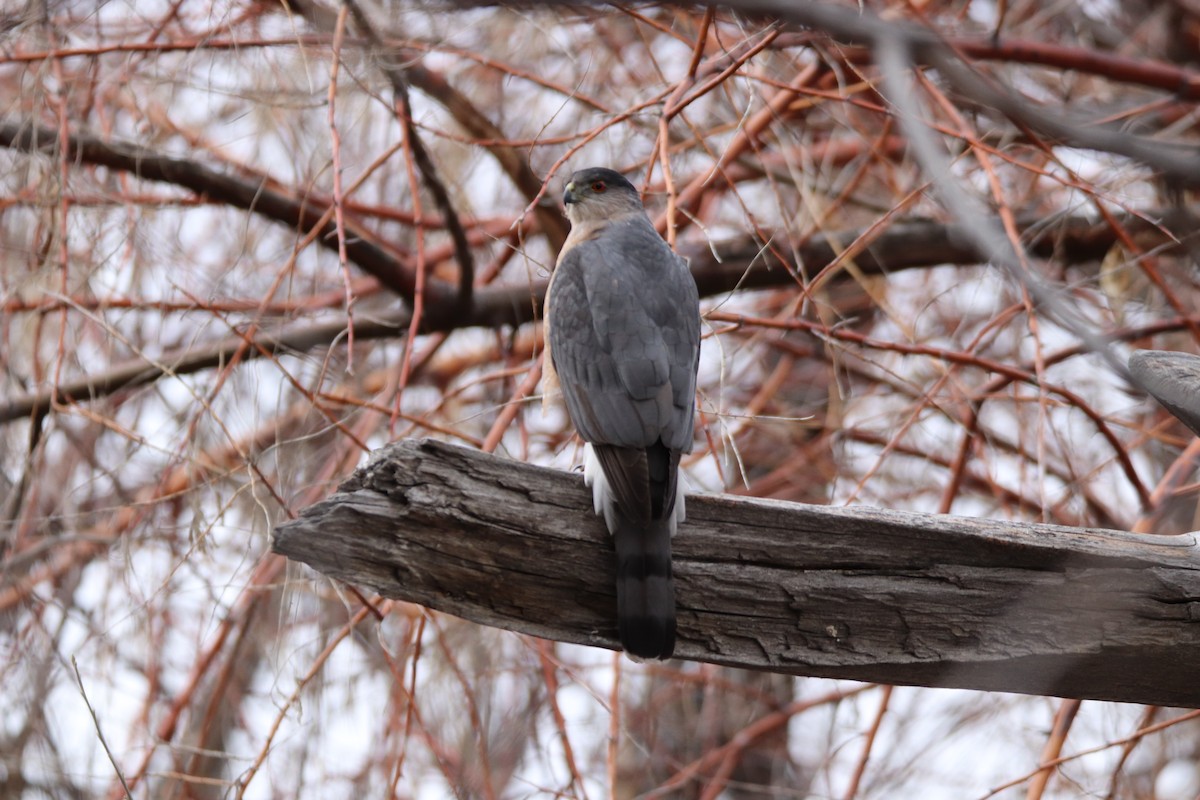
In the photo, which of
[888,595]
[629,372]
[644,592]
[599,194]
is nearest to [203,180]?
[599,194]

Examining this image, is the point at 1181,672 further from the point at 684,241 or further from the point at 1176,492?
the point at 684,241

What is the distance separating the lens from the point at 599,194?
4316 millimetres

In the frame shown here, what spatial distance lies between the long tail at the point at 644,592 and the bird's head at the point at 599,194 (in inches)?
A: 78.2

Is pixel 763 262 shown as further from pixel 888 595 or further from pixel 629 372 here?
pixel 888 595

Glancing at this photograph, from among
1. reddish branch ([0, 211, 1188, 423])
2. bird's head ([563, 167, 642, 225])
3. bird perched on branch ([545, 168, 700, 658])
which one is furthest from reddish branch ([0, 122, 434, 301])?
bird perched on branch ([545, 168, 700, 658])

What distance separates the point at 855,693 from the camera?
4.50 metres

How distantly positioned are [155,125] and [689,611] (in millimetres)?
3245

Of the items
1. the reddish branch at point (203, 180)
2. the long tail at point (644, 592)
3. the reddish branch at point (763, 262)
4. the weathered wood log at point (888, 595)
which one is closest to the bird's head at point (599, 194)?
the reddish branch at point (763, 262)

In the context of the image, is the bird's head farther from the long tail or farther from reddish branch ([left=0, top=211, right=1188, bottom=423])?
A: the long tail

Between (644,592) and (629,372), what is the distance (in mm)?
840

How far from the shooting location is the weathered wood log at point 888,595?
2590mm

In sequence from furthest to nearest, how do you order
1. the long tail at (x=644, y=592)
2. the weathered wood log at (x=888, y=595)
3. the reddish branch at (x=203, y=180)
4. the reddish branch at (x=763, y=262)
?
the reddish branch at (x=763, y=262), the reddish branch at (x=203, y=180), the weathered wood log at (x=888, y=595), the long tail at (x=644, y=592)

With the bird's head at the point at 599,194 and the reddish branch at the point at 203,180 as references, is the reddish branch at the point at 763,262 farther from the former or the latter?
the bird's head at the point at 599,194

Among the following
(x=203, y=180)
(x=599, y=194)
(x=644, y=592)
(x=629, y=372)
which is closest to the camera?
(x=644, y=592)
